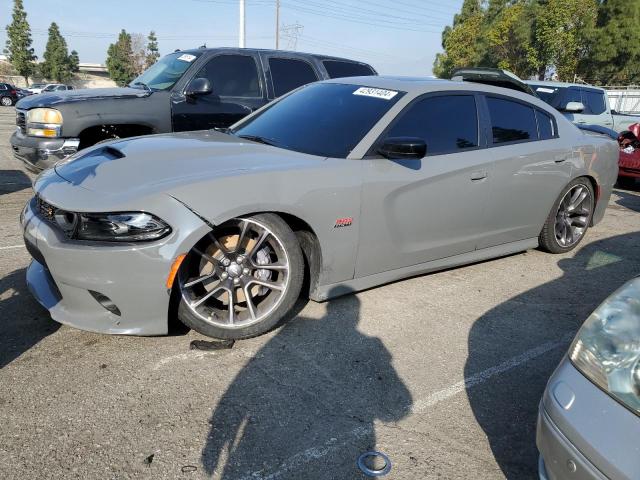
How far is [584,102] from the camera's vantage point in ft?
35.4

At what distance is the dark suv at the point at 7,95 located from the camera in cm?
3797

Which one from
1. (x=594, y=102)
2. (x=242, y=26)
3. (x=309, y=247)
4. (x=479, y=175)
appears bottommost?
(x=309, y=247)

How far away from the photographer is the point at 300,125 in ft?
12.8

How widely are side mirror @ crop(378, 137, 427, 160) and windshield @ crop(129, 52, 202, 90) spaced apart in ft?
12.4

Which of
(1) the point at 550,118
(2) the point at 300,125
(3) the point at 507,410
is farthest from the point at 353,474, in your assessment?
(1) the point at 550,118

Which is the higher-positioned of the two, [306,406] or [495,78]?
[495,78]

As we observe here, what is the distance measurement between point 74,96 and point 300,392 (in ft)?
15.4

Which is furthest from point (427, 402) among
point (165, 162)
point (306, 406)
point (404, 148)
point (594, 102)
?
point (594, 102)

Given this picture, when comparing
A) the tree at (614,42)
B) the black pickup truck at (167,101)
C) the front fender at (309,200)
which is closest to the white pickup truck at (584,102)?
the black pickup truck at (167,101)

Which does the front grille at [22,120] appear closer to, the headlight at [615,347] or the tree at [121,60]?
the headlight at [615,347]

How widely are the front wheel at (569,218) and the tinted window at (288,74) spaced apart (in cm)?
358

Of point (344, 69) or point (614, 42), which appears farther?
point (614, 42)

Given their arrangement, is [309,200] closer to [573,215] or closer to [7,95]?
[573,215]

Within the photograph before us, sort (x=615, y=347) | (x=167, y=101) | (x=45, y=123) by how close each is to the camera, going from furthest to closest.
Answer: (x=167, y=101) < (x=45, y=123) < (x=615, y=347)
